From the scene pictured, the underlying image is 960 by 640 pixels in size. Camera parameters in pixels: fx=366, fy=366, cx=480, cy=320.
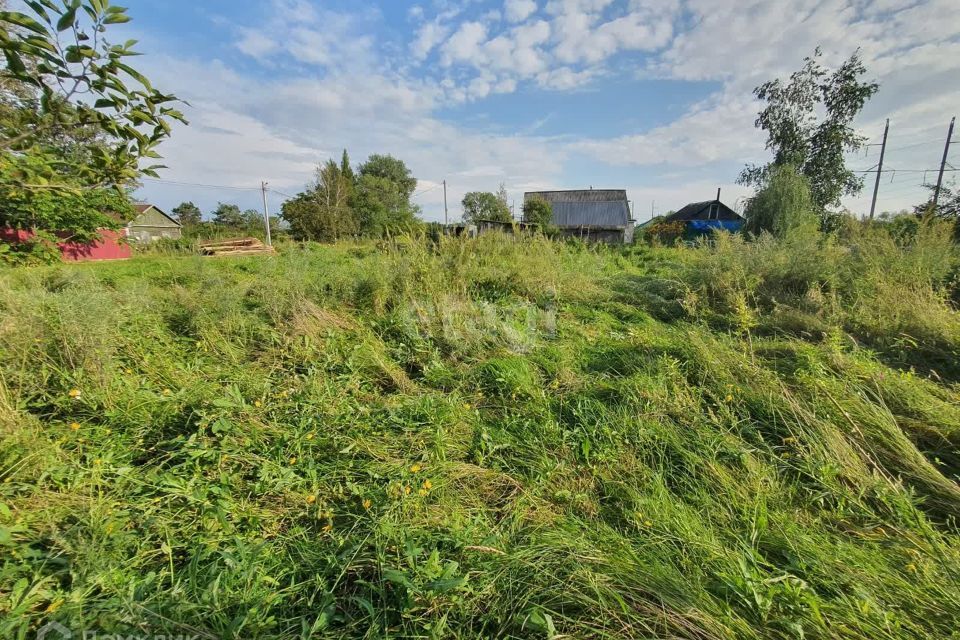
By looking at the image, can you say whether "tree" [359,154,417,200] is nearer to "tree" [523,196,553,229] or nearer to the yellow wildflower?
"tree" [523,196,553,229]

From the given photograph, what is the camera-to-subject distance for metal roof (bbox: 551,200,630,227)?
94.6ft

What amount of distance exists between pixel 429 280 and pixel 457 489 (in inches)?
127

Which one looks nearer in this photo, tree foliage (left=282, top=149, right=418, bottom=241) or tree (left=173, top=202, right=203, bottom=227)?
tree foliage (left=282, top=149, right=418, bottom=241)

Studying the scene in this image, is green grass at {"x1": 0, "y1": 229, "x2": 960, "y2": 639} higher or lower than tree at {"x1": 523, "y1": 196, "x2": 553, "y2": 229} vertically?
lower

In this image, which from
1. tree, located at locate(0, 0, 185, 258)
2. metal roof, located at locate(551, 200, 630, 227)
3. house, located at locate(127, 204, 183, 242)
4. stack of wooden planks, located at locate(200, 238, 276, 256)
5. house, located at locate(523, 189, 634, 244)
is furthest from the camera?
house, located at locate(127, 204, 183, 242)

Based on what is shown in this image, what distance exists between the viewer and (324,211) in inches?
953

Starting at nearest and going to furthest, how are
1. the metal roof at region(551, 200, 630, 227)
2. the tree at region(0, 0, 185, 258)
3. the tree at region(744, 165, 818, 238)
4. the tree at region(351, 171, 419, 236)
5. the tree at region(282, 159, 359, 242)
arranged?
the tree at region(0, 0, 185, 258)
the tree at region(744, 165, 818, 238)
the tree at region(282, 159, 359, 242)
the metal roof at region(551, 200, 630, 227)
the tree at region(351, 171, 419, 236)

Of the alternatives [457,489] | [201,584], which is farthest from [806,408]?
[201,584]

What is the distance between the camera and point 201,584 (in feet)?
4.62

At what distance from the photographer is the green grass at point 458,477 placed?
1303 mm

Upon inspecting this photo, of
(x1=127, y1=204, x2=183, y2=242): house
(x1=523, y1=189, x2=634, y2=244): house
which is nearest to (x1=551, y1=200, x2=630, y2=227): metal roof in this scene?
(x1=523, y1=189, x2=634, y2=244): house

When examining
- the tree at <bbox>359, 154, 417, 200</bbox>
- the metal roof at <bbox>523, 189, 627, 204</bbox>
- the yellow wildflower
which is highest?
the tree at <bbox>359, 154, 417, 200</bbox>

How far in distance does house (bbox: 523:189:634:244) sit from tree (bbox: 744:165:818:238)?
13158 mm

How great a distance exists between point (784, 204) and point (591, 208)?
1739 centimetres
